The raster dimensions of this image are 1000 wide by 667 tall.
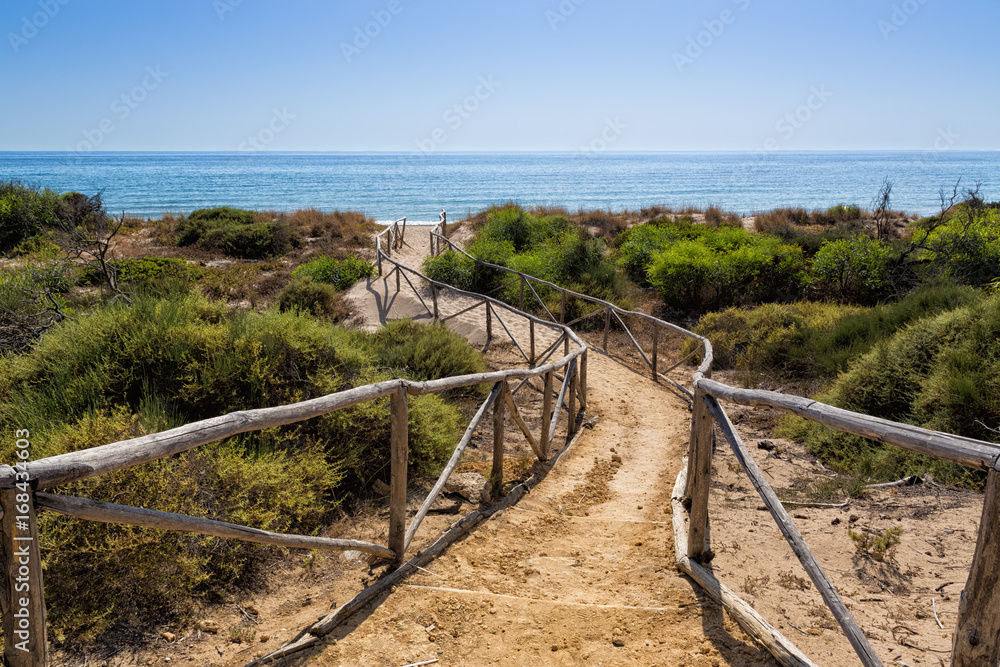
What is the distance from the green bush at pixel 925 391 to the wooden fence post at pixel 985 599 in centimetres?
366

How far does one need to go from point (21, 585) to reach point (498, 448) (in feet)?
10.7

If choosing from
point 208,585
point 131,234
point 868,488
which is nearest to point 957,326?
point 868,488

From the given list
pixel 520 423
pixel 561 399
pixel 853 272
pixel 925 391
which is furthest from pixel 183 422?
pixel 853 272

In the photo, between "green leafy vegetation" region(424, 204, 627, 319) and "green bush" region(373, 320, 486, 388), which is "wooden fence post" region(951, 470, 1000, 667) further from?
"green leafy vegetation" region(424, 204, 627, 319)

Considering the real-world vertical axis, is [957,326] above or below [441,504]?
above

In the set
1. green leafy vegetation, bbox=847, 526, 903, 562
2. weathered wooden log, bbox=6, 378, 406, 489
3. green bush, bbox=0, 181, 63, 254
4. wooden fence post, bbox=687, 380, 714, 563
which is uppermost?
green bush, bbox=0, 181, 63, 254

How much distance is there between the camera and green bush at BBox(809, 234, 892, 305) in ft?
41.4

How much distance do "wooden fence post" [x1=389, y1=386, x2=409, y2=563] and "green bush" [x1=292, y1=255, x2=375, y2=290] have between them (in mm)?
12345

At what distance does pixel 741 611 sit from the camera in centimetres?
283

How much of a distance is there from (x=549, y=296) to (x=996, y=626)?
12.3 meters

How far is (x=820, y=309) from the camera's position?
11.1 meters

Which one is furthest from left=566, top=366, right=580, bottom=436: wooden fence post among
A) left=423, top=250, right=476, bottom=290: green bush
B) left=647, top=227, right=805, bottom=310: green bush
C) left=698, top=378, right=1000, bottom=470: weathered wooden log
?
left=423, top=250, right=476, bottom=290: green bush

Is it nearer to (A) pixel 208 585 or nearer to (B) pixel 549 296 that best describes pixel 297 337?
(A) pixel 208 585

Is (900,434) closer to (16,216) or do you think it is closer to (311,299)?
(311,299)
